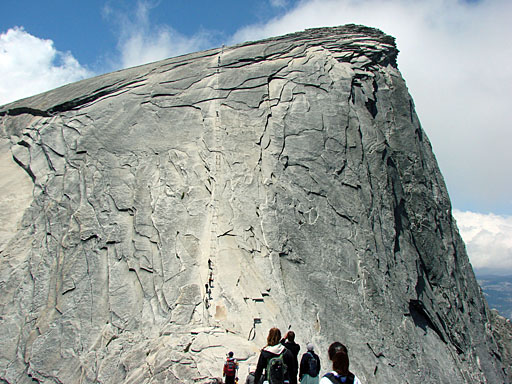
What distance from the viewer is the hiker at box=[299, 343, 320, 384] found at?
545cm

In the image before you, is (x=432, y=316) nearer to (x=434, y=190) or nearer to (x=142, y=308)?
(x=434, y=190)

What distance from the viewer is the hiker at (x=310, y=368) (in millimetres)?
5449

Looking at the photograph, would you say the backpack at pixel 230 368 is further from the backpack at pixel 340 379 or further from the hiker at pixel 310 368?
the backpack at pixel 340 379

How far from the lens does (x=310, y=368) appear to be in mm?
5453

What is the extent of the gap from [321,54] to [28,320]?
1123cm

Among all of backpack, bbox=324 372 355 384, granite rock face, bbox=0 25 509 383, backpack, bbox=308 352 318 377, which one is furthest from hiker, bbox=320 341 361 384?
granite rock face, bbox=0 25 509 383

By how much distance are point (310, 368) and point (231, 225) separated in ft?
17.1

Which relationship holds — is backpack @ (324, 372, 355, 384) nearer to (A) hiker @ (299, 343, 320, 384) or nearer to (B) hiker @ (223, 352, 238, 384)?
(A) hiker @ (299, 343, 320, 384)

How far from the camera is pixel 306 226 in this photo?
34.5ft

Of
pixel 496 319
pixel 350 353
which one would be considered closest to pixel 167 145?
pixel 350 353

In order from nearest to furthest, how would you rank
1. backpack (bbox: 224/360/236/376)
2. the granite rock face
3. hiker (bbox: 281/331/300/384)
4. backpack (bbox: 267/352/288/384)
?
backpack (bbox: 267/352/288/384), hiker (bbox: 281/331/300/384), backpack (bbox: 224/360/236/376), the granite rock face

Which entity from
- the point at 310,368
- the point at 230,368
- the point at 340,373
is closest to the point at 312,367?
the point at 310,368

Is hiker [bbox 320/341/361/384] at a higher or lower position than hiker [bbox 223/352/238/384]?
higher

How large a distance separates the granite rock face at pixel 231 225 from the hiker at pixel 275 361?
2.12 meters
